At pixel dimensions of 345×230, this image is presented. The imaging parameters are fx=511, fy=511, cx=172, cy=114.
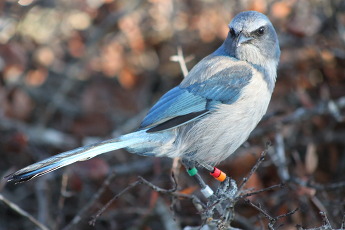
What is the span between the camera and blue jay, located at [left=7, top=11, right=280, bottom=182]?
427cm

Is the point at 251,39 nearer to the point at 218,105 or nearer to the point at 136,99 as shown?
the point at 218,105

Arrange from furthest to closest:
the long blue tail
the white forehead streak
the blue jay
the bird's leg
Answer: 1. the white forehead streak
2. the blue jay
3. the bird's leg
4. the long blue tail

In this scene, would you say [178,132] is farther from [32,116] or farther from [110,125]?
[32,116]

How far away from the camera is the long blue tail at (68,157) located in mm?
3442

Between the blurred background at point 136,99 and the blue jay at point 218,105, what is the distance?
618 mm

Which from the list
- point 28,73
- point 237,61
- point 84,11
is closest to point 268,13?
point 237,61

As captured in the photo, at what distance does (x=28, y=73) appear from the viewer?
6898 mm

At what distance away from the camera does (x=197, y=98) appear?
446 cm

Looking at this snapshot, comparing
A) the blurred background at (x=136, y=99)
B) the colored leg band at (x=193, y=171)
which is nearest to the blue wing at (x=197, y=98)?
the colored leg band at (x=193, y=171)

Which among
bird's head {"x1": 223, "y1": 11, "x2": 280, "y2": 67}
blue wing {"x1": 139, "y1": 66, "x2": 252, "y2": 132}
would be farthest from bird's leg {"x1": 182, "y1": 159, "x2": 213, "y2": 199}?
bird's head {"x1": 223, "y1": 11, "x2": 280, "y2": 67}

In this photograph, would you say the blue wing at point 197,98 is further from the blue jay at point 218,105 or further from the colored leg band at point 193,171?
the colored leg band at point 193,171

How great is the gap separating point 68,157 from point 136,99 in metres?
3.48

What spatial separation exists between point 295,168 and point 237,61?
1.83 metres

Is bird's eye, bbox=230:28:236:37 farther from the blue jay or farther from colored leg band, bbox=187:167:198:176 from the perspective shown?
colored leg band, bbox=187:167:198:176
